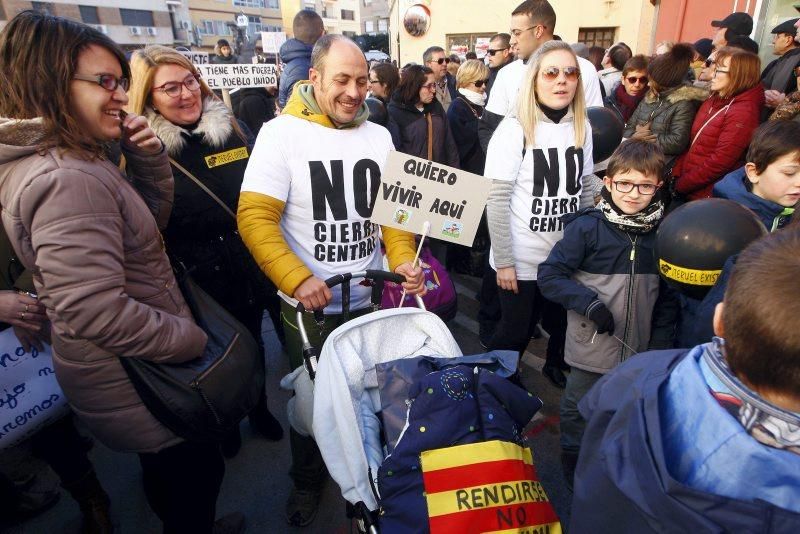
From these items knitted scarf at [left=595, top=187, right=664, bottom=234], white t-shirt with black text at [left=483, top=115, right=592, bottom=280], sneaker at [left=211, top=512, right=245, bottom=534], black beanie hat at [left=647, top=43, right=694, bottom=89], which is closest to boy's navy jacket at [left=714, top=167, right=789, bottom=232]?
knitted scarf at [left=595, top=187, right=664, bottom=234]

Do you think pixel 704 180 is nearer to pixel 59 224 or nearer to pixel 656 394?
pixel 656 394

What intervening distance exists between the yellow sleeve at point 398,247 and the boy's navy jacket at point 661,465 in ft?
4.46

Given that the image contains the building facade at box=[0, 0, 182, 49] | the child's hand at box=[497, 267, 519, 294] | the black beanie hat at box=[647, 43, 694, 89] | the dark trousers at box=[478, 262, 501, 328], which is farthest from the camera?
the building facade at box=[0, 0, 182, 49]

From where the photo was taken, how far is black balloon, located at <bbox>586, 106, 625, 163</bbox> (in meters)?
3.39

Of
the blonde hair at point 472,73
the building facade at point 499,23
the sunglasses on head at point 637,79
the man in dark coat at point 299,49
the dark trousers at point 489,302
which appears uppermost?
the building facade at point 499,23

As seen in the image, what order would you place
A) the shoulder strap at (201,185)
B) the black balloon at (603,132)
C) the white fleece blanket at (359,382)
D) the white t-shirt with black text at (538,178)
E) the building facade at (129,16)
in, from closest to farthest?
the white fleece blanket at (359,382) → the shoulder strap at (201,185) → the white t-shirt with black text at (538,178) → the black balloon at (603,132) → the building facade at (129,16)

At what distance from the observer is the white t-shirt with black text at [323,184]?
7.09 feet

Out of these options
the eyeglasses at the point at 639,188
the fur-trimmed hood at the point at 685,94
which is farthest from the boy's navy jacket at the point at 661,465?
the fur-trimmed hood at the point at 685,94

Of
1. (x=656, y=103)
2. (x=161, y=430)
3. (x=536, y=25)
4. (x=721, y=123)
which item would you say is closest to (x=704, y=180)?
(x=721, y=123)

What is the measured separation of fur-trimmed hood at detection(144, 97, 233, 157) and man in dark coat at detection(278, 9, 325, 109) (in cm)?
246

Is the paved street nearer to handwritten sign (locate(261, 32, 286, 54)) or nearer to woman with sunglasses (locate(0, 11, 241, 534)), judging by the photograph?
woman with sunglasses (locate(0, 11, 241, 534))

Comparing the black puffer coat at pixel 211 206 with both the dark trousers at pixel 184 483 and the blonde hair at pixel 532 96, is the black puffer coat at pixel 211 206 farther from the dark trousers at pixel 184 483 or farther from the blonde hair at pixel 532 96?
the blonde hair at pixel 532 96

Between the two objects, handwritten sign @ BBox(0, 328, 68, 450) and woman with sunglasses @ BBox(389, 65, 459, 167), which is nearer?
Answer: handwritten sign @ BBox(0, 328, 68, 450)

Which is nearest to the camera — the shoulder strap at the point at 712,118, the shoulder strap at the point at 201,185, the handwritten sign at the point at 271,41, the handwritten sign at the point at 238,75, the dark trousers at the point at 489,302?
the shoulder strap at the point at 201,185
